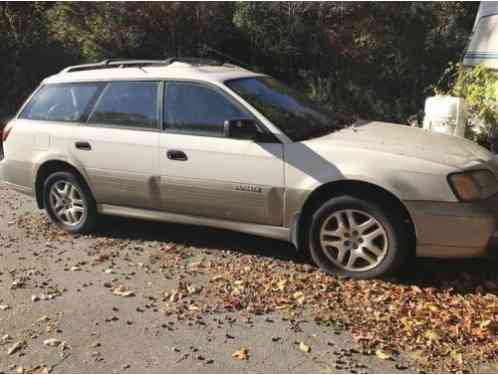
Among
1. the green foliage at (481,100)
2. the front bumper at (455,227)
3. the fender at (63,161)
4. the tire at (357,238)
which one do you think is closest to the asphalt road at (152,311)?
the tire at (357,238)

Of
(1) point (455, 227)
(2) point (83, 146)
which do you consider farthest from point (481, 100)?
(2) point (83, 146)

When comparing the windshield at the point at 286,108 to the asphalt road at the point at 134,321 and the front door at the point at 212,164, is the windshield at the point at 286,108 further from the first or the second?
the asphalt road at the point at 134,321

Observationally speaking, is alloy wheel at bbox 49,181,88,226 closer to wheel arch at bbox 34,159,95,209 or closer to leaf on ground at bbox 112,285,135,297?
wheel arch at bbox 34,159,95,209

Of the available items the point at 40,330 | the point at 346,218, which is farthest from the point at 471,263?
the point at 40,330

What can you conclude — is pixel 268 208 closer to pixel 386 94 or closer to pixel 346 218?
pixel 346 218

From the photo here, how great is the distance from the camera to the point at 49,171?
20.2 feet

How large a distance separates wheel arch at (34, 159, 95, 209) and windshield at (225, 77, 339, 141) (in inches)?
73.8

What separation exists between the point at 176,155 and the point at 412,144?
6.67ft

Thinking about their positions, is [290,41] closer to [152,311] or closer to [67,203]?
[67,203]

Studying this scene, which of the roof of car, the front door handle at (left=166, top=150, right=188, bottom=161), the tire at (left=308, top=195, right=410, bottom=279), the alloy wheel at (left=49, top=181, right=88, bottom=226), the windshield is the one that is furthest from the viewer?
the alloy wheel at (left=49, top=181, right=88, bottom=226)

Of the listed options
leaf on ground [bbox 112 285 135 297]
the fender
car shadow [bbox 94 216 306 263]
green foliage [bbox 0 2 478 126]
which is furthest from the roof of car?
green foliage [bbox 0 2 478 126]

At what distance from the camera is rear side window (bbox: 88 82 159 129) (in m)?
5.48

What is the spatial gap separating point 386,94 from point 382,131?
6943 millimetres

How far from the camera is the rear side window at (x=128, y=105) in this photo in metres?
5.48
